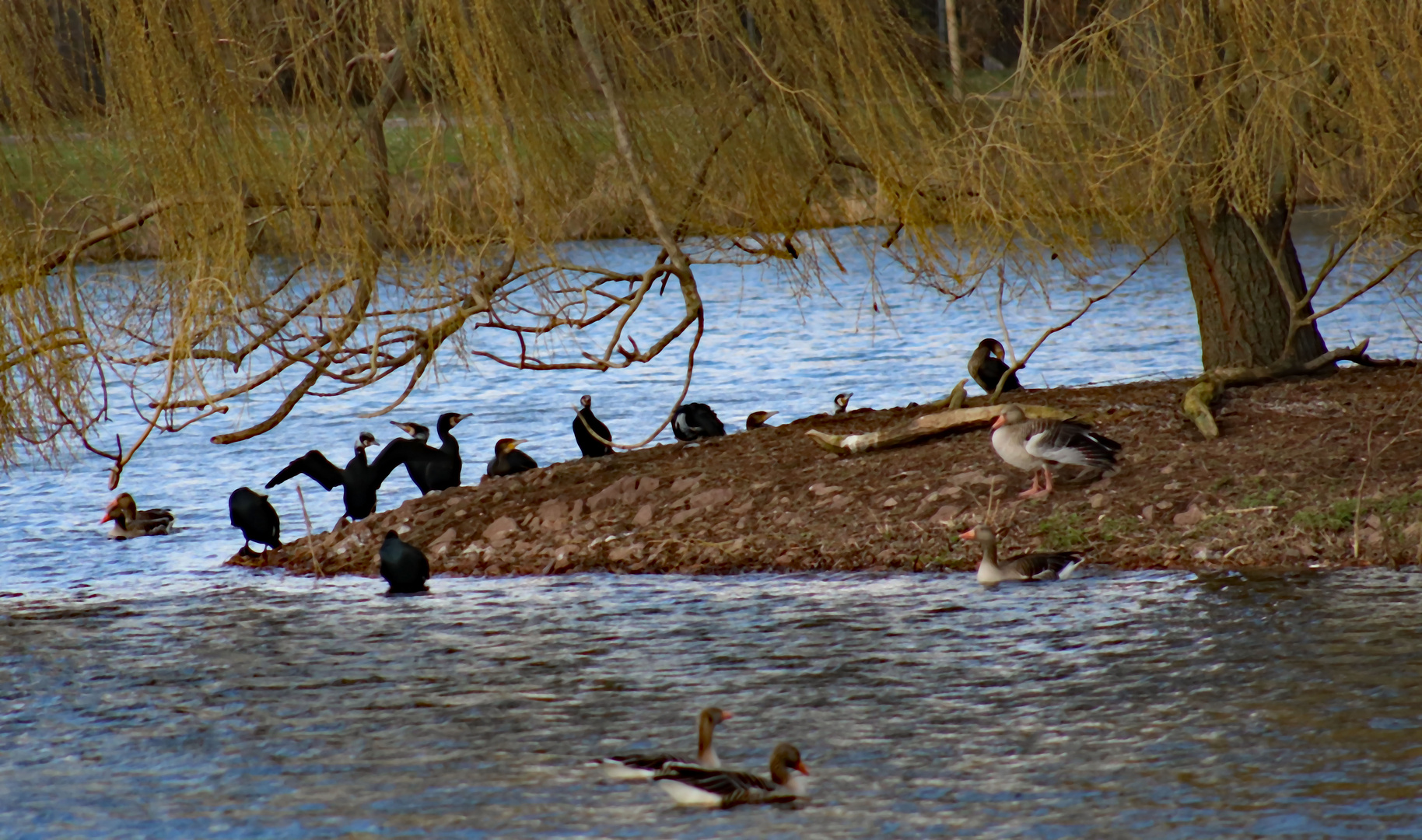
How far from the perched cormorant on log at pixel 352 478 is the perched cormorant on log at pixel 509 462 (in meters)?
0.86

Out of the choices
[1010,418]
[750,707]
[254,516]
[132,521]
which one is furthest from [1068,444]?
[132,521]

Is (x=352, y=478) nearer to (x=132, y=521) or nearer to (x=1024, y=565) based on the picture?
(x=132, y=521)

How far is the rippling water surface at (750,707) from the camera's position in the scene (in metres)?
6.08

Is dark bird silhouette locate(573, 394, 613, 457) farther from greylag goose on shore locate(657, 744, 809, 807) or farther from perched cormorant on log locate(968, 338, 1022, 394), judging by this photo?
greylag goose on shore locate(657, 744, 809, 807)

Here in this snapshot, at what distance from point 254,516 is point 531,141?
203 inches

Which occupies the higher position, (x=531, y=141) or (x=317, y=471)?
(x=531, y=141)

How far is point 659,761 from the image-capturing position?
6109 millimetres

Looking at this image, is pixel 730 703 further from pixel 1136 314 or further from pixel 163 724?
pixel 1136 314

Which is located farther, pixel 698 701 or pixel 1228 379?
pixel 1228 379

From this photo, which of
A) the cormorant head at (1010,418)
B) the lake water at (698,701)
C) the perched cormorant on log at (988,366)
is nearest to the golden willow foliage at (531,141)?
the cormorant head at (1010,418)

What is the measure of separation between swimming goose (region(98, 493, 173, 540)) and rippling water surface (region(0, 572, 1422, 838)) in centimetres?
287

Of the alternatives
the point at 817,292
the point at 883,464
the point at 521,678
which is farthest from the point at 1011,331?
the point at 521,678

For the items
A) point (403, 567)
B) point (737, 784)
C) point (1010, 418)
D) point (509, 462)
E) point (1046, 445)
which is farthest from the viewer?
point (509, 462)

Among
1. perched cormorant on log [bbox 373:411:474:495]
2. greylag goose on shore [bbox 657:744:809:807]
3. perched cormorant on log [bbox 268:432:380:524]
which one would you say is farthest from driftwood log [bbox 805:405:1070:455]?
greylag goose on shore [bbox 657:744:809:807]
